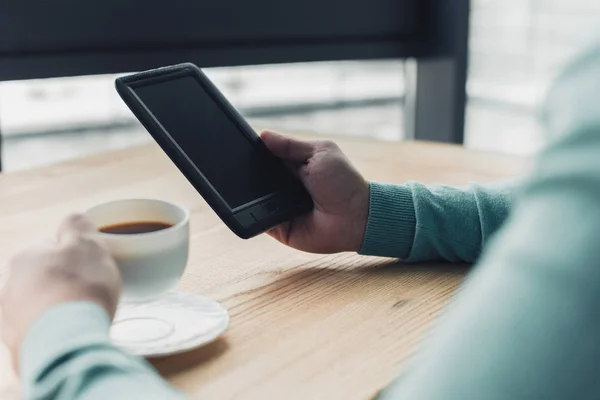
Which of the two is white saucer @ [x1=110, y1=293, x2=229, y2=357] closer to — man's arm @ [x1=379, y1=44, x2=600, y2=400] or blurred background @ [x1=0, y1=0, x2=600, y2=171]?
man's arm @ [x1=379, y1=44, x2=600, y2=400]

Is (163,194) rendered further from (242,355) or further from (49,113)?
(49,113)

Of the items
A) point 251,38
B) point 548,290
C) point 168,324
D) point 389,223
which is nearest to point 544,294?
point 548,290

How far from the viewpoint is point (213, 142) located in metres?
0.77

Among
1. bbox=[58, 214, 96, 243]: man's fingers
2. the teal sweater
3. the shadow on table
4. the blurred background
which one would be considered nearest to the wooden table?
the shadow on table

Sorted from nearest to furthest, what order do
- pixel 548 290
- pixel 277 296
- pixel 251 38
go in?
pixel 548 290, pixel 277 296, pixel 251 38

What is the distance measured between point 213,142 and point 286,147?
10cm

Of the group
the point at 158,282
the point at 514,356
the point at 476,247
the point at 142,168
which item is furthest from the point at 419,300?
the point at 142,168

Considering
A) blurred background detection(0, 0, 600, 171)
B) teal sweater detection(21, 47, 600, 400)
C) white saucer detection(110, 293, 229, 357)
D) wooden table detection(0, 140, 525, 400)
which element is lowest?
blurred background detection(0, 0, 600, 171)

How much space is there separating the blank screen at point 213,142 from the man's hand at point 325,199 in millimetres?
24

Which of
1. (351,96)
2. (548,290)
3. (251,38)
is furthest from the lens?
(351,96)

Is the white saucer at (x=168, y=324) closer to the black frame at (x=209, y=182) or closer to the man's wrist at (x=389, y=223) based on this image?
the black frame at (x=209, y=182)

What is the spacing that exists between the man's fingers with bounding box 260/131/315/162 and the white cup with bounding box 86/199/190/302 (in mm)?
178

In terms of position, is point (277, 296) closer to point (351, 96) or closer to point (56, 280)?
point (56, 280)

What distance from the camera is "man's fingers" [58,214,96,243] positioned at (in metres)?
0.59
